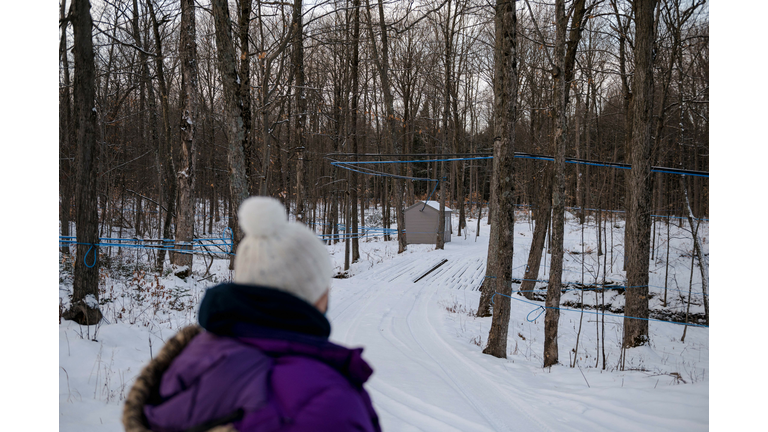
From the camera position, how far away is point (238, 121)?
19.5ft

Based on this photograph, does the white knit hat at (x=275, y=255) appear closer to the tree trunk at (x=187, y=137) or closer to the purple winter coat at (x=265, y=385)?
the purple winter coat at (x=265, y=385)

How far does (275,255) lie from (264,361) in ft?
0.91

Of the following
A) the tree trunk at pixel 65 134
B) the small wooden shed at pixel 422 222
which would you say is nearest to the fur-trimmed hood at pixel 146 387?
the tree trunk at pixel 65 134

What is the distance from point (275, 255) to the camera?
1.12 m

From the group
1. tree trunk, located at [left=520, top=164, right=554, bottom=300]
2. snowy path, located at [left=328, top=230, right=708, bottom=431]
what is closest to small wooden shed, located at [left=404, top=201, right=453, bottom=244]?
tree trunk, located at [left=520, top=164, right=554, bottom=300]

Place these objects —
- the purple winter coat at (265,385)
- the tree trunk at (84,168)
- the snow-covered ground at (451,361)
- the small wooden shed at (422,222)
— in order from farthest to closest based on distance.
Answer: the small wooden shed at (422,222) → the tree trunk at (84,168) → the snow-covered ground at (451,361) → the purple winter coat at (265,385)

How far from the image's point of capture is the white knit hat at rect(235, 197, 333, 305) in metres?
1.11

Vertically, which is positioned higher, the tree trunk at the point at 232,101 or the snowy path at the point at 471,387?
the tree trunk at the point at 232,101

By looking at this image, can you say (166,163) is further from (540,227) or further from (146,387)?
(146,387)

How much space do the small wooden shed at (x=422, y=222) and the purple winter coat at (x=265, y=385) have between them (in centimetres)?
2013

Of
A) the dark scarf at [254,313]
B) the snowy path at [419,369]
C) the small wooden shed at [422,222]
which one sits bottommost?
the snowy path at [419,369]

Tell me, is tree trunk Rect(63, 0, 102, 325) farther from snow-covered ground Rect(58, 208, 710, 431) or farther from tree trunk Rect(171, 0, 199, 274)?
tree trunk Rect(171, 0, 199, 274)

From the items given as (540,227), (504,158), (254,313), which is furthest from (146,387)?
(540,227)

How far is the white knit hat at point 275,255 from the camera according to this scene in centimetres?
111
